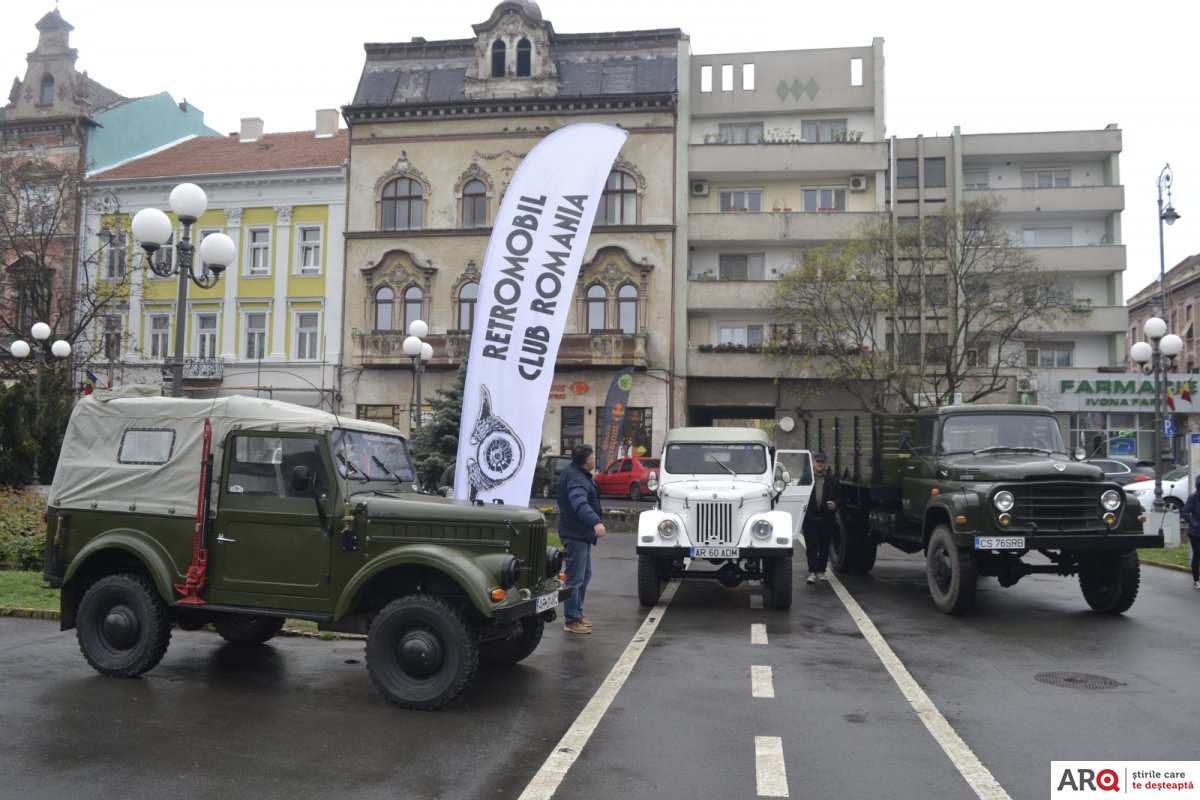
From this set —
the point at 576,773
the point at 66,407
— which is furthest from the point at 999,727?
the point at 66,407

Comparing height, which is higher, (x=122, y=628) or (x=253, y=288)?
(x=253, y=288)

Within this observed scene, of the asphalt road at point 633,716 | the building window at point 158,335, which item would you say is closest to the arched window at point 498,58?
the building window at point 158,335

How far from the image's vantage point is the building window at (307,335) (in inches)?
1622

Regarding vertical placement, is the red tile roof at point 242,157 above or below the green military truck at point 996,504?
above

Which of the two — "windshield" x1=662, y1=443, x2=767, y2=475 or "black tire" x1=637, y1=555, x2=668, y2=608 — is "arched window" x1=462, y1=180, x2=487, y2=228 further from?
"black tire" x1=637, y1=555, x2=668, y2=608

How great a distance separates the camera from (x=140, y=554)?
7.61m

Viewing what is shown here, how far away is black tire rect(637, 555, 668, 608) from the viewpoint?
39.1 ft

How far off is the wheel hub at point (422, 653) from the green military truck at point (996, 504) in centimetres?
663

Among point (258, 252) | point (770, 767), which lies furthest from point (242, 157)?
point (770, 767)

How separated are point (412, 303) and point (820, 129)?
18753 mm

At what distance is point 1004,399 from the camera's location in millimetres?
40844

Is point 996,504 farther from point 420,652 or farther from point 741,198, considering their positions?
point 741,198

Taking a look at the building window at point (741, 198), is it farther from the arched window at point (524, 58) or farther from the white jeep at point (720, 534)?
the white jeep at point (720, 534)

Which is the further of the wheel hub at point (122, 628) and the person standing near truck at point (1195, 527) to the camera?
the person standing near truck at point (1195, 527)
